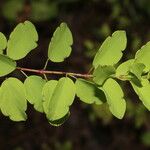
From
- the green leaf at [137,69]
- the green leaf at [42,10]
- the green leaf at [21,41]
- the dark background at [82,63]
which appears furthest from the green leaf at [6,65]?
the green leaf at [42,10]

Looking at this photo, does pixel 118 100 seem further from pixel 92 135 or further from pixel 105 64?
pixel 92 135

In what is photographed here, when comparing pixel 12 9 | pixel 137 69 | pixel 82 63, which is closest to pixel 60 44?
pixel 137 69

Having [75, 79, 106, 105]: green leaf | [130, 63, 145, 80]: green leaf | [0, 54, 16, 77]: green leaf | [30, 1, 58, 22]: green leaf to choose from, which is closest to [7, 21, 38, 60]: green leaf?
[0, 54, 16, 77]: green leaf

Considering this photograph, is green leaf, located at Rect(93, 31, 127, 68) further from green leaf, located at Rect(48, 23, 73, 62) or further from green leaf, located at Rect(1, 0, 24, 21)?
green leaf, located at Rect(1, 0, 24, 21)

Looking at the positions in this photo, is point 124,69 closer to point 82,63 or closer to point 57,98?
point 57,98

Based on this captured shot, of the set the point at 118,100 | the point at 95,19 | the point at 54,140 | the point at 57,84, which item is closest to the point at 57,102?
the point at 57,84

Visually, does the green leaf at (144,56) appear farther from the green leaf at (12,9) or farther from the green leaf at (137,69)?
the green leaf at (12,9)

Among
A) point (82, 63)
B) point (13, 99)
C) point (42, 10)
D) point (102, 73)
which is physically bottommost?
point (82, 63)
